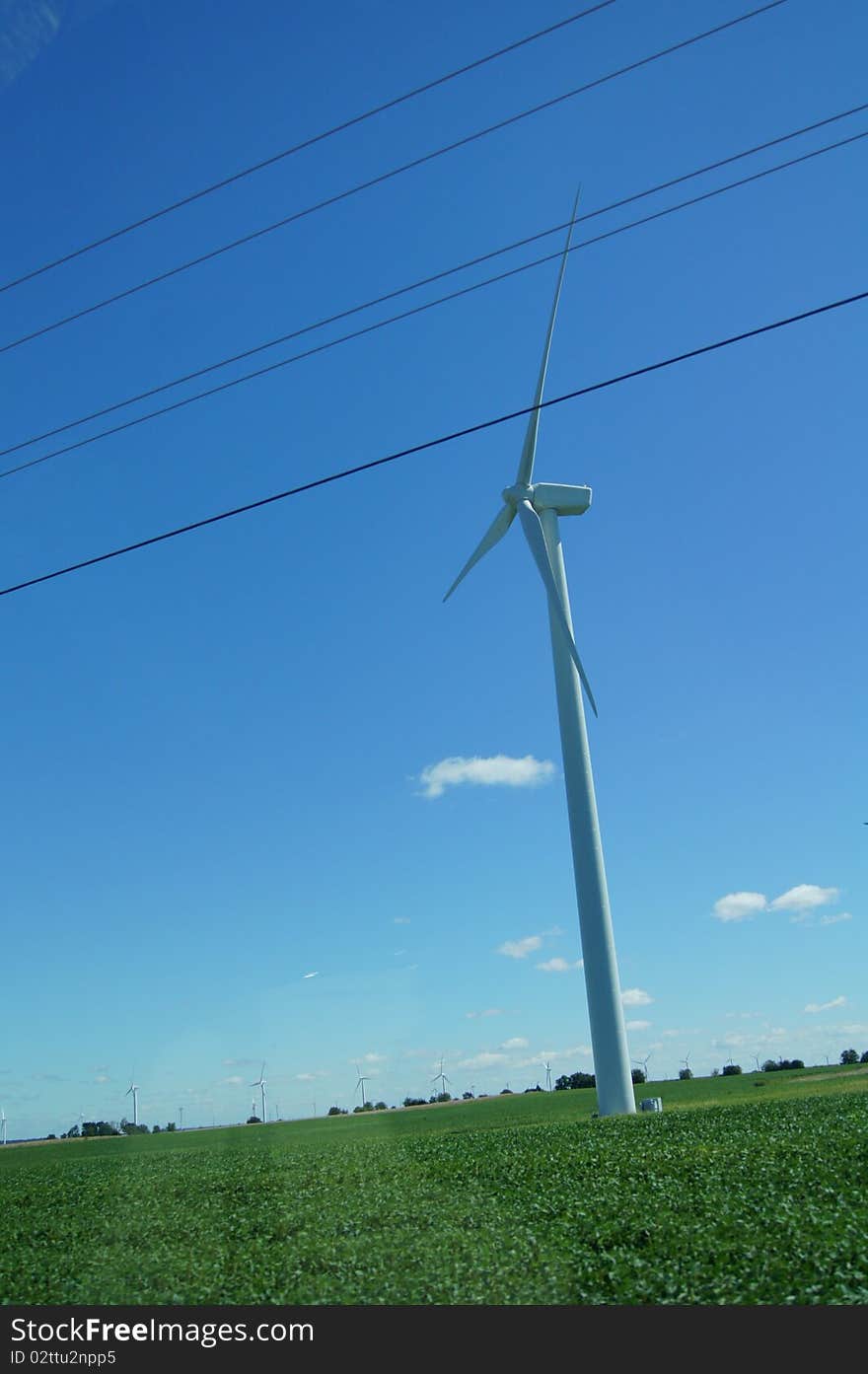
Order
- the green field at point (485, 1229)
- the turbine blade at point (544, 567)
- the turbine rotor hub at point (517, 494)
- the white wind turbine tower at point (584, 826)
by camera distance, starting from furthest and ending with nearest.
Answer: the turbine rotor hub at point (517, 494) → the turbine blade at point (544, 567) → the white wind turbine tower at point (584, 826) → the green field at point (485, 1229)

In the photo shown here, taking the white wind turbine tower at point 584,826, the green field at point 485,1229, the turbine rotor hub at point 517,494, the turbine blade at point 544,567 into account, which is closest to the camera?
the green field at point 485,1229

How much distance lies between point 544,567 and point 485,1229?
27.9 metres

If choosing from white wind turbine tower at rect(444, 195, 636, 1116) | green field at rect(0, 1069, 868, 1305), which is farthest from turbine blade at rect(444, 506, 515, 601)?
green field at rect(0, 1069, 868, 1305)

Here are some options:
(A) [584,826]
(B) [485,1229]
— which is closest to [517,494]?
(A) [584,826]

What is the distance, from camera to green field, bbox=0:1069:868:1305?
1138 cm

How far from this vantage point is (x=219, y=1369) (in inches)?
420

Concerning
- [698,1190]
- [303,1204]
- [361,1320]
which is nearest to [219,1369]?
[361,1320]

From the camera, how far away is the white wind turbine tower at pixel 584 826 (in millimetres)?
34531

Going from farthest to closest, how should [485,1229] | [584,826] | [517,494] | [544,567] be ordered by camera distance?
[517,494] → [544,567] → [584,826] → [485,1229]

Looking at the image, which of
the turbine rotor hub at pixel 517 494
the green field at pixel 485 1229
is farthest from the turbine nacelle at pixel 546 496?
the green field at pixel 485 1229

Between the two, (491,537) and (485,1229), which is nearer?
(485,1229)

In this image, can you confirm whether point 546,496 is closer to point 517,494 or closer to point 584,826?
point 517,494

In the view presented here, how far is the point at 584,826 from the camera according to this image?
35656 mm

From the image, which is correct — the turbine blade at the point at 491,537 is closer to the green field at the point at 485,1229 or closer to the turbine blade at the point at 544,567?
the turbine blade at the point at 544,567
